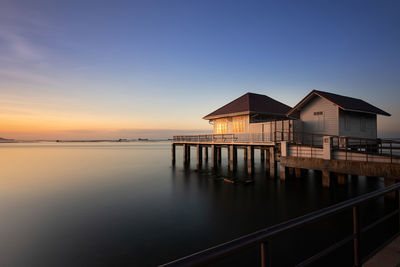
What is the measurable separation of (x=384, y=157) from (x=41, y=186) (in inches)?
1056

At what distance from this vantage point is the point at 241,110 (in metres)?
22.2

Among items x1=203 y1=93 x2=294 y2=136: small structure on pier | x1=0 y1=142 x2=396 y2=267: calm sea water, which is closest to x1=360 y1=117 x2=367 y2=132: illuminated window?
x1=0 y1=142 x2=396 y2=267: calm sea water

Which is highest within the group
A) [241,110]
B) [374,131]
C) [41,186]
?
[241,110]

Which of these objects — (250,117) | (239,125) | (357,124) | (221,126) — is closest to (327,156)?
(357,124)

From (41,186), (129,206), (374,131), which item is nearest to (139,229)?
(129,206)

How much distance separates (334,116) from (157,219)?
14.2 meters

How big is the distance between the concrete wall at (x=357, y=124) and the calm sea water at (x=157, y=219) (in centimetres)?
388

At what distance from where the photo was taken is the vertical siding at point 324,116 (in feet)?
53.8

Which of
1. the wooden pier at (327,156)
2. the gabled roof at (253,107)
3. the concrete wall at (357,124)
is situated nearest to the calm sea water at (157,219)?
the wooden pier at (327,156)

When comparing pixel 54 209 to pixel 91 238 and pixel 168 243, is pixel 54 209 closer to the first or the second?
pixel 91 238

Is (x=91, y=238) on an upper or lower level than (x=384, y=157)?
lower

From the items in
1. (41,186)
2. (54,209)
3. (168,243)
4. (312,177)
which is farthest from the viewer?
(41,186)

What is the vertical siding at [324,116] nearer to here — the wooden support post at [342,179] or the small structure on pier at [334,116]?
the small structure on pier at [334,116]

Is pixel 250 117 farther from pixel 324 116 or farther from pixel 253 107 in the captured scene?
pixel 324 116
